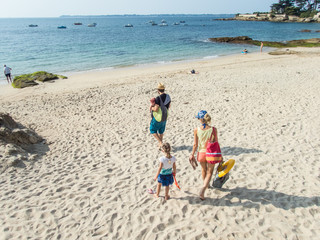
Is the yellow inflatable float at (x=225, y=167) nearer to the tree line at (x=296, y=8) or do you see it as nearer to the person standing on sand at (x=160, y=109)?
the person standing on sand at (x=160, y=109)

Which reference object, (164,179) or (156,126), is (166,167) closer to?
(164,179)

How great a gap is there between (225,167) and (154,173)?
179cm

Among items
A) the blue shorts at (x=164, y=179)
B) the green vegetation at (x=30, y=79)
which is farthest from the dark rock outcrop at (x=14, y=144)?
the green vegetation at (x=30, y=79)

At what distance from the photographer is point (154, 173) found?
597cm

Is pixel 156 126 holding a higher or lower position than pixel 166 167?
lower

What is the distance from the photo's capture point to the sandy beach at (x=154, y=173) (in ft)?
14.1

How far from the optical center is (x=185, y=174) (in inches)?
230

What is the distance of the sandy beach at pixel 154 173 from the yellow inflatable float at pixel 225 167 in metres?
0.44

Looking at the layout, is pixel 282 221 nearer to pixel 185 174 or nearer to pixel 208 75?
pixel 185 174

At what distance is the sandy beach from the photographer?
14.1 feet

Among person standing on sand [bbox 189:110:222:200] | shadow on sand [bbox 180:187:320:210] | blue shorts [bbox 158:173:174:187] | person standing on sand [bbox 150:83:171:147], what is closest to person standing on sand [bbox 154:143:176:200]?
blue shorts [bbox 158:173:174:187]

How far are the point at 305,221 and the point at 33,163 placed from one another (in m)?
6.35

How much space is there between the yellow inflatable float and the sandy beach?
0.44 meters

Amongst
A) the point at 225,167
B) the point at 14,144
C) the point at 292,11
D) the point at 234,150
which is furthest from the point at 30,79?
the point at 292,11
